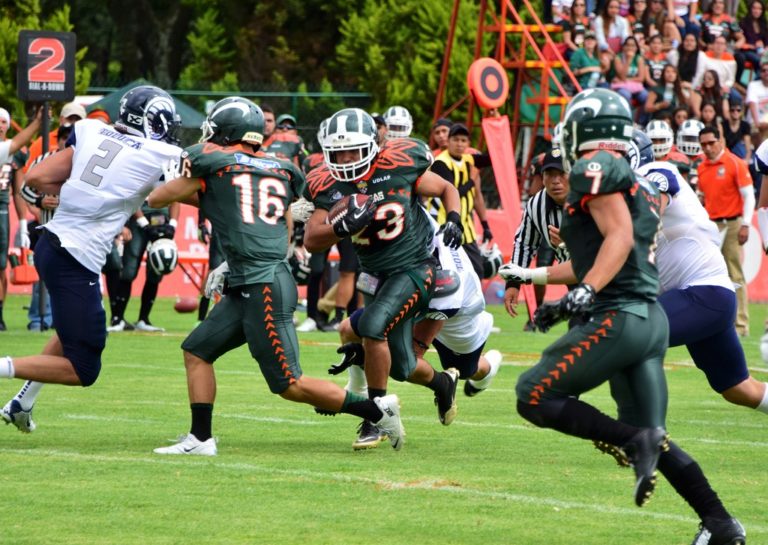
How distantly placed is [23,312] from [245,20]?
16063mm

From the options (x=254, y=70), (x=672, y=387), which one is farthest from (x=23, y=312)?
(x=254, y=70)

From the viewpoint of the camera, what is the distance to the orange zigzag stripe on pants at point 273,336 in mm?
6582

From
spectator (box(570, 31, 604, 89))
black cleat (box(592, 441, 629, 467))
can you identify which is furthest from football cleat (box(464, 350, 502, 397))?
spectator (box(570, 31, 604, 89))

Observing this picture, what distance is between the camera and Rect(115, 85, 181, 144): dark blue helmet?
7207 mm

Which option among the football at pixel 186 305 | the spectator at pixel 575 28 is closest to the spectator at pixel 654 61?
the spectator at pixel 575 28

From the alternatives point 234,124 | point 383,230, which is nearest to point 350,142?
point 383,230

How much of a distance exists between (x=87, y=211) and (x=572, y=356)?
3.20 metres

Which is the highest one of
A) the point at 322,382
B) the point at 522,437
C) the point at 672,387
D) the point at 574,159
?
the point at 574,159

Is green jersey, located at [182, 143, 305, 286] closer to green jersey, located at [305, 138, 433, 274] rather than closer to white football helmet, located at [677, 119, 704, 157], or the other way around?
green jersey, located at [305, 138, 433, 274]

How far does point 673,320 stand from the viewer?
6500mm

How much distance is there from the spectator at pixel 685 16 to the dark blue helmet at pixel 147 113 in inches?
575

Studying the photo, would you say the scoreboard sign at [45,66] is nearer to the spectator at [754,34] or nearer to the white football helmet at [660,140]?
the white football helmet at [660,140]

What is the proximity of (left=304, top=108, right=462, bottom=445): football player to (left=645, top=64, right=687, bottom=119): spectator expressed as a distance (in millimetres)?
12458

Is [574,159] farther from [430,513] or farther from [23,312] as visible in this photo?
[23,312]
